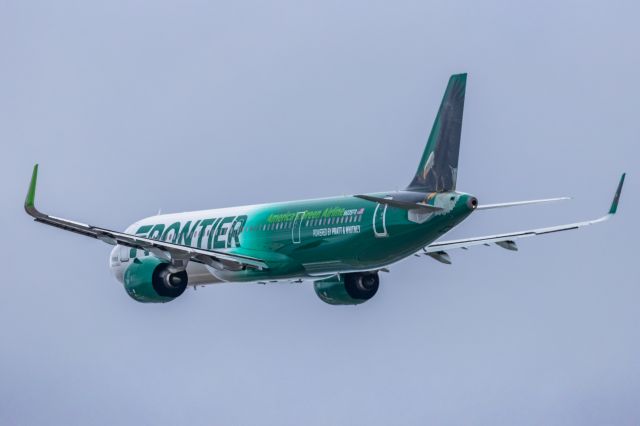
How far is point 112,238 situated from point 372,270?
13935mm

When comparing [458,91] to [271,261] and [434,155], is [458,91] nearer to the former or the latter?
[434,155]

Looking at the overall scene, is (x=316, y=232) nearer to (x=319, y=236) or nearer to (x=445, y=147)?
(x=319, y=236)

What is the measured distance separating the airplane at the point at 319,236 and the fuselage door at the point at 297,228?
2.9 inches

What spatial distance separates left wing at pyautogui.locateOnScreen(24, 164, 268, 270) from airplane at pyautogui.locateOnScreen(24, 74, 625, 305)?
5cm

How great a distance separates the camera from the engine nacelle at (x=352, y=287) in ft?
286

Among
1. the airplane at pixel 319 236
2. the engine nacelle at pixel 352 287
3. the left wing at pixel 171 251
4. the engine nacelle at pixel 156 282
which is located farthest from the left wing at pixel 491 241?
the engine nacelle at pixel 156 282

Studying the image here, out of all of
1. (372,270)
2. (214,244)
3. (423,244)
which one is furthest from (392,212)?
(214,244)

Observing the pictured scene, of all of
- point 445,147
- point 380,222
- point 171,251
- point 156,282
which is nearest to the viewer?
point 445,147

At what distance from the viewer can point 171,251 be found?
271 ft

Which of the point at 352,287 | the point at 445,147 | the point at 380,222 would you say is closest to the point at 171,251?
the point at 352,287

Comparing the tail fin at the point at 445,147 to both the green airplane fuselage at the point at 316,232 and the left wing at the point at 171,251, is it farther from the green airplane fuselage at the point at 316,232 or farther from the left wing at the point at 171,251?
the left wing at the point at 171,251

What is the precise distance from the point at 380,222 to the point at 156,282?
13.8m

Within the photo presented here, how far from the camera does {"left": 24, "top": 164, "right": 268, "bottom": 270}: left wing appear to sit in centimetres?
7894

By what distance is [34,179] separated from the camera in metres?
75.6
